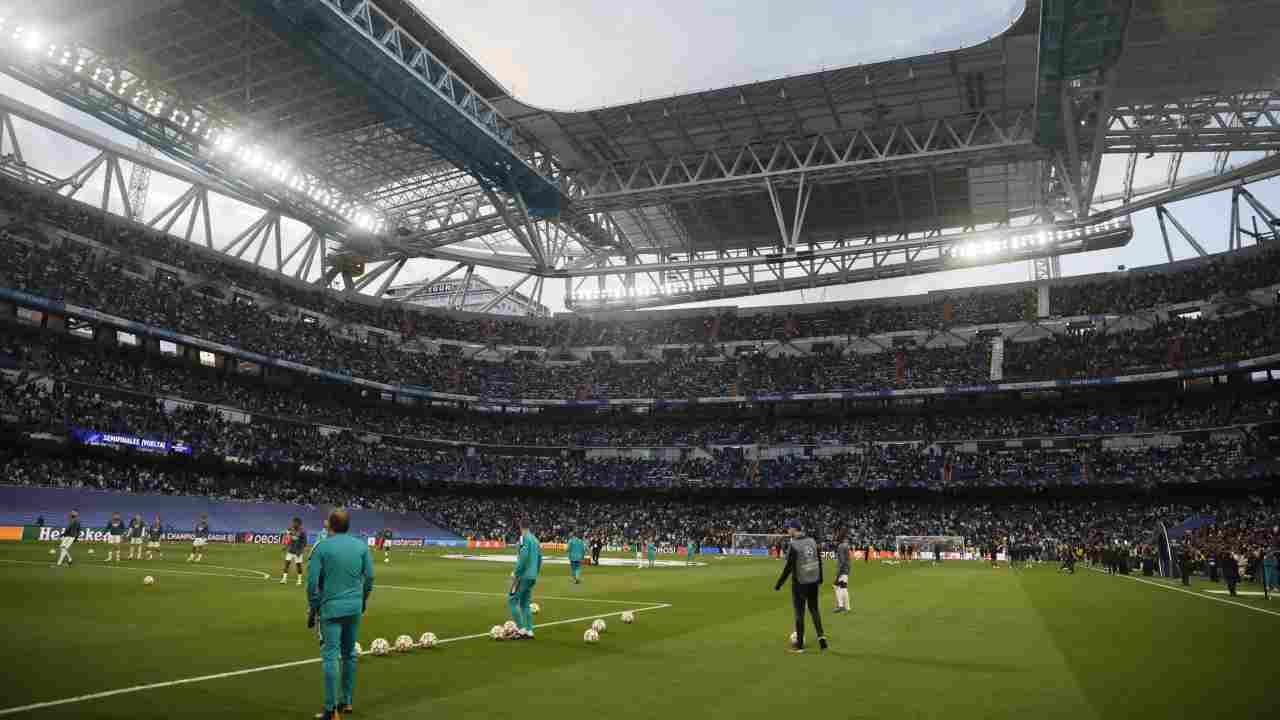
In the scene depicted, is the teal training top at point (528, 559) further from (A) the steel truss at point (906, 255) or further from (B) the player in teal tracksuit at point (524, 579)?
(A) the steel truss at point (906, 255)

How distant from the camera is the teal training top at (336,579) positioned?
815 centimetres

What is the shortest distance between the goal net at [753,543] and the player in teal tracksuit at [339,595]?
54156mm

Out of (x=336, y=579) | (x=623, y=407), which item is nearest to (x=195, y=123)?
(x=623, y=407)

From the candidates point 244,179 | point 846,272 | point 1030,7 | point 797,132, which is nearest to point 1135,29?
point 1030,7

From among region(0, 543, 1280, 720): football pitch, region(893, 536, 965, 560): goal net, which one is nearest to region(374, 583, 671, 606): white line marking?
region(0, 543, 1280, 720): football pitch

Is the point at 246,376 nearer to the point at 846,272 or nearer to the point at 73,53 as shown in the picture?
the point at 73,53

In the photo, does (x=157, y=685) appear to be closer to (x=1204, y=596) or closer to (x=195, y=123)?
(x=1204, y=596)

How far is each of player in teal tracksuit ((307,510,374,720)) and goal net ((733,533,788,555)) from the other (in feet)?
178

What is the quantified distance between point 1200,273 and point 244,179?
71.5m

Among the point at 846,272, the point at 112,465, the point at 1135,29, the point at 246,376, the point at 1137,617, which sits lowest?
the point at 1137,617

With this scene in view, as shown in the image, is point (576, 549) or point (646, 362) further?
point (646, 362)

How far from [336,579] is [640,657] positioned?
5.86 metres

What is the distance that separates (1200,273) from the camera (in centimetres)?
6569

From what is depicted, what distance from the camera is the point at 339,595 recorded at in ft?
26.8
